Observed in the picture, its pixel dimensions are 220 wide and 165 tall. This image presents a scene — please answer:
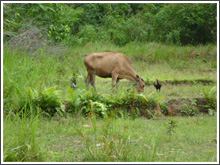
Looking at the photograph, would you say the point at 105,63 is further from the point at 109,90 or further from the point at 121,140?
the point at 121,140

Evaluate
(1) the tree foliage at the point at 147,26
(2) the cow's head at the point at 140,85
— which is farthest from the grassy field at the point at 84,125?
(1) the tree foliage at the point at 147,26

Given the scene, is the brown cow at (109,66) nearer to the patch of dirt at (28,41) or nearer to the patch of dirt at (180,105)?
the patch of dirt at (28,41)

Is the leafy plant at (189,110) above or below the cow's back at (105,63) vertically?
below

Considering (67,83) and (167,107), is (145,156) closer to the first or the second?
(167,107)

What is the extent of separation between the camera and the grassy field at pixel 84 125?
189 inches

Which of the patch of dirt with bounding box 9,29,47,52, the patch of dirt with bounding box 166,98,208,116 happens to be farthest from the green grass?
the patch of dirt with bounding box 9,29,47,52

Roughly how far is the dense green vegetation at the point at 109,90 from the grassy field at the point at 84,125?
0.02 m

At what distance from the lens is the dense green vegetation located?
199 inches

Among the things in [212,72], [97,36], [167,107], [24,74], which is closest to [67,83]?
[24,74]

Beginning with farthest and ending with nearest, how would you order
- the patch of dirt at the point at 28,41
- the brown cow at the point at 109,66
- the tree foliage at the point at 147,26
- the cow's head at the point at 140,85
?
the tree foliage at the point at 147,26
the patch of dirt at the point at 28,41
the brown cow at the point at 109,66
the cow's head at the point at 140,85

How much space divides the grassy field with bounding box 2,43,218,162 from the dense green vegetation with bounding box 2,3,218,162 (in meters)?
0.02

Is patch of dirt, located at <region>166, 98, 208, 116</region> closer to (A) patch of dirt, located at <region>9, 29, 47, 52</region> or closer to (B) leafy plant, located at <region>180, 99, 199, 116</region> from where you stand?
(B) leafy plant, located at <region>180, 99, 199, 116</region>

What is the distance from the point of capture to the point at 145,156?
4.80 metres

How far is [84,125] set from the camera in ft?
21.1
